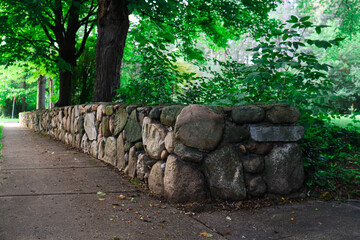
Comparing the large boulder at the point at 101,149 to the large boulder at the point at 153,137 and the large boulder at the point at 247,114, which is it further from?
the large boulder at the point at 247,114

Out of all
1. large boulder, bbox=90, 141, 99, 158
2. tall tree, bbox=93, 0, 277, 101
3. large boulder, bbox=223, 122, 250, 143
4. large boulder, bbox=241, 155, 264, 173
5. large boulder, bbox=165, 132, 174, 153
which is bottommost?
large boulder, bbox=90, 141, 99, 158

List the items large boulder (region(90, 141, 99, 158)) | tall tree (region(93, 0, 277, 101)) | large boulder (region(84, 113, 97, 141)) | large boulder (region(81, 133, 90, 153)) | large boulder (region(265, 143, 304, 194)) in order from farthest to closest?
tall tree (region(93, 0, 277, 101)) → large boulder (region(81, 133, 90, 153)) → large boulder (region(84, 113, 97, 141)) → large boulder (region(90, 141, 99, 158)) → large boulder (region(265, 143, 304, 194))

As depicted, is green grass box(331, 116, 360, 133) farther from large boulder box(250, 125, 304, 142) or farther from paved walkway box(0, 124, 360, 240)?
paved walkway box(0, 124, 360, 240)

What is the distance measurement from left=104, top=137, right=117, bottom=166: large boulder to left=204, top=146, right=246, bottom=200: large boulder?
2241mm

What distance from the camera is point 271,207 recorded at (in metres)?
3.05

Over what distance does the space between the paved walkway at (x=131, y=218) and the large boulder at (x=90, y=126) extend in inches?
85.1

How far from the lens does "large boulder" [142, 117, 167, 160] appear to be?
3.54 m

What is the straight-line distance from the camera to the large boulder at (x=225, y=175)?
123 inches

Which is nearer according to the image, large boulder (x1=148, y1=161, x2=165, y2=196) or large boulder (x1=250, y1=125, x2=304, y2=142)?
large boulder (x1=250, y1=125, x2=304, y2=142)

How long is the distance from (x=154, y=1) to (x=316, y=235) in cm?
560

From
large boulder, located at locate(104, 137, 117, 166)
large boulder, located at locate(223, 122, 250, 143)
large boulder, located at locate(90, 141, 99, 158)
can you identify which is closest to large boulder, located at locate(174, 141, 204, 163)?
large boulder, located at locate(223, 122, 250, 143)

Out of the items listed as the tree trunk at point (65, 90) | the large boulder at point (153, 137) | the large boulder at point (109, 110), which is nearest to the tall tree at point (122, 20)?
the large boulder at point (109, 110)

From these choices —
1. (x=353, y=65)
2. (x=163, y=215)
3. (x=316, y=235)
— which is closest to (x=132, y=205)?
(x=163, y=215)

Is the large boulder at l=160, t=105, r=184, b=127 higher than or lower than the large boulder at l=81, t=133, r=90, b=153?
higher
